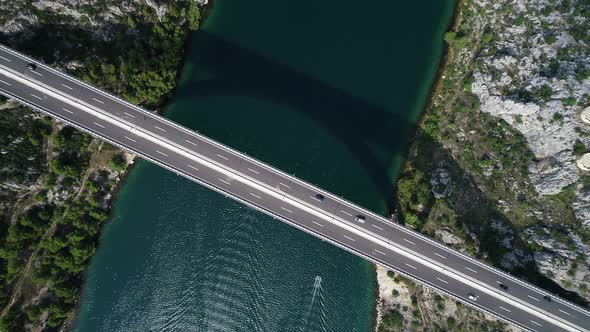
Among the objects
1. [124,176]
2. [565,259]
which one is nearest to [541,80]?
[565,259]

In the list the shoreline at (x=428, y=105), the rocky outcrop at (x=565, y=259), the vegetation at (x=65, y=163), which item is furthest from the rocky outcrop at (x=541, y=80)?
the vegetation at (x=65, y=163)

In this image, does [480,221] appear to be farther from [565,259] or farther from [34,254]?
[34,254]

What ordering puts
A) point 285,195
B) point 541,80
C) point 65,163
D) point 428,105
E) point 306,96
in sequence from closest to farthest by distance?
point 285,195 → point 541,80 → point 65,163 → point 428,105 → point 306,96

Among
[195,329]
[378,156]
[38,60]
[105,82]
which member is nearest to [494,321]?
[378,156]

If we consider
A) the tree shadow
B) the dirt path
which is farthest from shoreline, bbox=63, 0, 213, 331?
the tree shadow

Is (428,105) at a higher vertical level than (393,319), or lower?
higher
